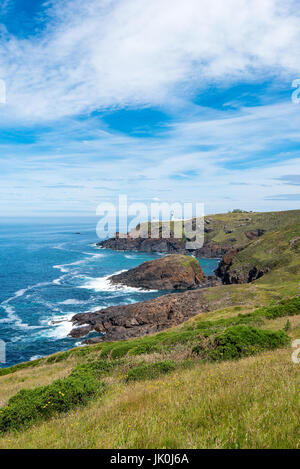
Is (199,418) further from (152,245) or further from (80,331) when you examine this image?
(152,245)

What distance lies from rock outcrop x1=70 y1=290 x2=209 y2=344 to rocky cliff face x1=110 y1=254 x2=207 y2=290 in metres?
22.5

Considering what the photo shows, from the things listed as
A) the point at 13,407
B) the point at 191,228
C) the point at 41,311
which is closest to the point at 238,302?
the point at 41,311

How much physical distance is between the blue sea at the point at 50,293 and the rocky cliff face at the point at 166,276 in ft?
13.7

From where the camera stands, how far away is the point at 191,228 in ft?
509

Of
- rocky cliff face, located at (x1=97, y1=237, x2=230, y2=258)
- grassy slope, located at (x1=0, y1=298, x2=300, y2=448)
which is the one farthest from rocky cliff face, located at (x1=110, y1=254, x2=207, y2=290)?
grassy slope, located at (x1=0, y1=298, x2=300, y2=448)

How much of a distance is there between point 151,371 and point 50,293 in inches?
2275

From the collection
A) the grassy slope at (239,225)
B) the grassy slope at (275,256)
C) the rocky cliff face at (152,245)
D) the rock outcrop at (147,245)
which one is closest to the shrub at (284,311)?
the grassy slope at (275,256)

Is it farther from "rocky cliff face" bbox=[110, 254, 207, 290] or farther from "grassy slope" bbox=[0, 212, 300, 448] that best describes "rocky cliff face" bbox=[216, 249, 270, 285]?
"grassy slope" bbox=[0, 212, 300, 448]

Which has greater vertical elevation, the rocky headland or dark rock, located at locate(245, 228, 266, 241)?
dark rock, located at locate(245, 228, 266, 241)

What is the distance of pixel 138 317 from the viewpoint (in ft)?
154

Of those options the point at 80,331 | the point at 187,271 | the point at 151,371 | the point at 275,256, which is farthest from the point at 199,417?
the point at 187,271

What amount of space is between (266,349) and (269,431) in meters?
8.96

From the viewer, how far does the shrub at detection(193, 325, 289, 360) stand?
1154cm
